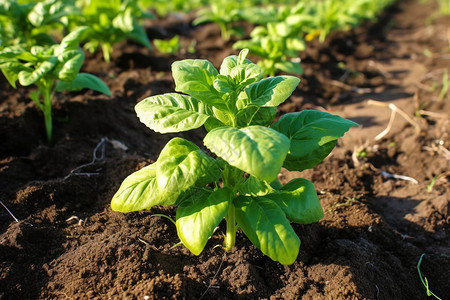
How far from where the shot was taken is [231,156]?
1798 millimetres

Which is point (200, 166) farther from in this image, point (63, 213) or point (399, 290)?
point (399, 290)

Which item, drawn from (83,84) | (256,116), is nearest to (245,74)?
(256,116)

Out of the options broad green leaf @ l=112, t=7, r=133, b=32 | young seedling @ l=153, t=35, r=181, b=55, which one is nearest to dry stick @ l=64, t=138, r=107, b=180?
broad green leaf @ l=112, t=7, r=133, b=32

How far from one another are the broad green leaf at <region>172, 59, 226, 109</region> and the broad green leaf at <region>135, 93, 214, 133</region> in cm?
9

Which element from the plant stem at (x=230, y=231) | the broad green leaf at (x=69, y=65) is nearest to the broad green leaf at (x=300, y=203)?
the plant stem at (x=230, y=231)

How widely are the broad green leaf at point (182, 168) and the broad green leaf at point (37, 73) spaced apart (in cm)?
141

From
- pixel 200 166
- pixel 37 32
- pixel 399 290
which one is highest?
pixel 200 166

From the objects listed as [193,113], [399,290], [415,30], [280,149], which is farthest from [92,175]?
[415,30]

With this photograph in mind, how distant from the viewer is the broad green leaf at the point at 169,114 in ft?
6.76

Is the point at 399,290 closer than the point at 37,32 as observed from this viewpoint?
Yes

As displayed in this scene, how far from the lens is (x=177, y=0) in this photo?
884 cm

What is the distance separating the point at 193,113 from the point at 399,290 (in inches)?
62.0

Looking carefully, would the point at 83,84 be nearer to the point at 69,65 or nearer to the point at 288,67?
the point at 69,65

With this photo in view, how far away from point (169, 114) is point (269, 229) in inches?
29.0
